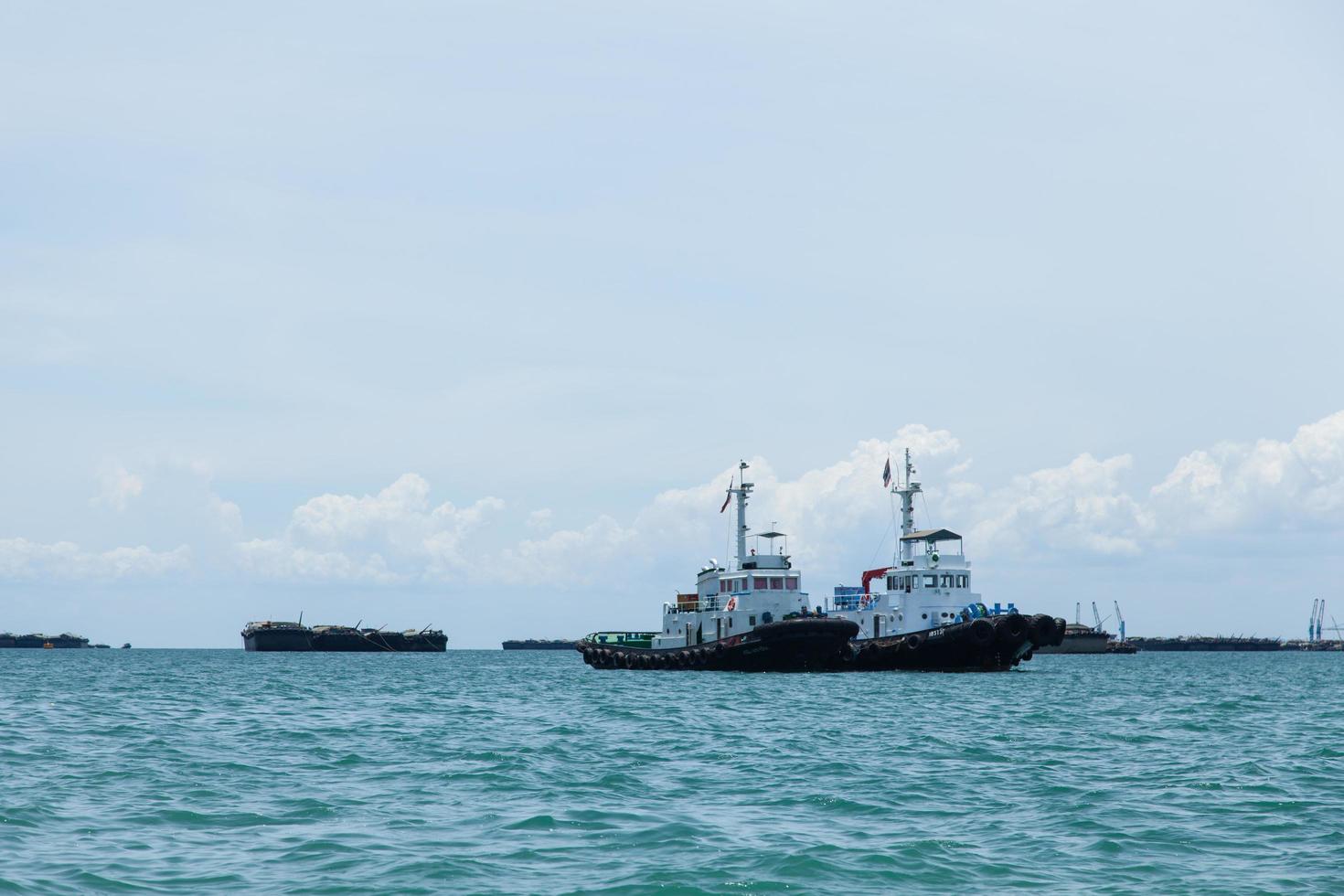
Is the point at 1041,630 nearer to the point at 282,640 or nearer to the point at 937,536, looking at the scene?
the point at 937,536

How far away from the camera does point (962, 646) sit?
244 ft

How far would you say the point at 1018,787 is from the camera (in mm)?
25375

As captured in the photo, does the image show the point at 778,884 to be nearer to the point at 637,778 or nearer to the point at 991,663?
the point at 637,778

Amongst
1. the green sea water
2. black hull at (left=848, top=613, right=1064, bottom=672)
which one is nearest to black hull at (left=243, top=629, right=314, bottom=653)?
black hull at (left=848, top=613, right=1064, bottom=672)

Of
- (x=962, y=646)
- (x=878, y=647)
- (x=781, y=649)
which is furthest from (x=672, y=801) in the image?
(x=878, y=647)

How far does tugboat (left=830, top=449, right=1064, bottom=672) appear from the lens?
244ft

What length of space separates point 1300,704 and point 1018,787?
38047 millimetres

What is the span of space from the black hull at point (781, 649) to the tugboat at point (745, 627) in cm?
5

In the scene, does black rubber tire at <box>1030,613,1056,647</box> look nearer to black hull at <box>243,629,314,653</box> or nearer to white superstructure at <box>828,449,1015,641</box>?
white superstructure at <box>828,449,1015,641</box>

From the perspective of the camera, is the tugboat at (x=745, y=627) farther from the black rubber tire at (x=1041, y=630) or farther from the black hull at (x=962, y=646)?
the black rubber tire at (x=1041, y=630)

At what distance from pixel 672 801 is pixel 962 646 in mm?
53430

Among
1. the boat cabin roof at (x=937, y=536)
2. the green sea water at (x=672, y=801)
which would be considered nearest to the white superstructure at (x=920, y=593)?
the boat cabin roof at (x=937, y=536)

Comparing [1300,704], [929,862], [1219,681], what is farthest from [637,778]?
[1219,681]

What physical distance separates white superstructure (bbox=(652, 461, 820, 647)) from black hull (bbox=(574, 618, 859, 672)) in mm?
1789
